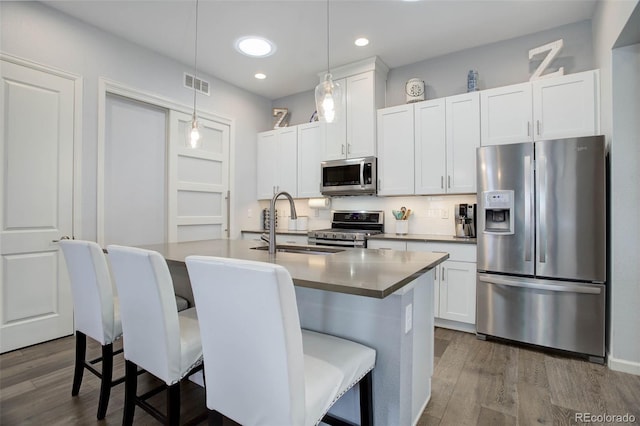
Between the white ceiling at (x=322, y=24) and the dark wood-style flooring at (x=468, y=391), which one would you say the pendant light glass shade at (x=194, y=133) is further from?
the dark wood-style flooring at (x=468, y=391)

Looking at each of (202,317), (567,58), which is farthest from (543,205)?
(202,317)

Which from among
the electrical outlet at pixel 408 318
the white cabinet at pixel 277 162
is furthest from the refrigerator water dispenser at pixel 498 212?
the white cabinet at pixel 277 162

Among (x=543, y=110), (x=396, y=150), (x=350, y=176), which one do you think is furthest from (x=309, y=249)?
(x=543, y=110)

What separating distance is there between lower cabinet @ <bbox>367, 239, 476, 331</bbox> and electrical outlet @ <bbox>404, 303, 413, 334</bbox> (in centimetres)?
181

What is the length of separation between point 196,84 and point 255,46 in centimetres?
102

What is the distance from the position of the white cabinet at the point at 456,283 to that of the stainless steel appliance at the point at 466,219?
13.6 inches

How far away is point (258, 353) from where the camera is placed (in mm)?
1022

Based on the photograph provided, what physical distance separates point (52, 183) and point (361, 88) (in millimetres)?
3254

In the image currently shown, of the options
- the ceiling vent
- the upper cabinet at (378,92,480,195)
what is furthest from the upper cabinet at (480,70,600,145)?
the ceiling vent

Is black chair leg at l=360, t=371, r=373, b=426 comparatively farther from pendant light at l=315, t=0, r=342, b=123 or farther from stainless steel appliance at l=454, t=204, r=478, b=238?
stainless steel appliance at l=454, t=204, r=478, b=238

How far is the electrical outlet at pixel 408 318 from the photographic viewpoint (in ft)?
4.72

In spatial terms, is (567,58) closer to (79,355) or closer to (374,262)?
(374,262)

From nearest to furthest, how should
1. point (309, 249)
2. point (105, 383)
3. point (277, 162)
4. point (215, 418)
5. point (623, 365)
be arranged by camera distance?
1. point (215, 418)
2. point (105, 383)
3. point (623, 365)
4. point (309, 249)
5. point (277, 162)

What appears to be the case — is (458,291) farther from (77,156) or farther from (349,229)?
(77,156)
